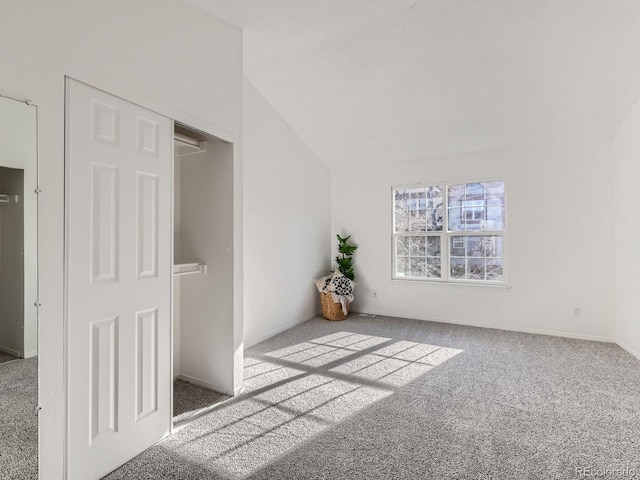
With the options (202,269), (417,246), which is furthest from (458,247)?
(202,269)

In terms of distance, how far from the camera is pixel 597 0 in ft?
7.32

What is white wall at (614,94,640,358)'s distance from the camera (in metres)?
3.19

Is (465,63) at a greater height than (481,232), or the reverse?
(465,63)

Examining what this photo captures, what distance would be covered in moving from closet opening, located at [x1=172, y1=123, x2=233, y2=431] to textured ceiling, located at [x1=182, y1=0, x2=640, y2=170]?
3.46 ft

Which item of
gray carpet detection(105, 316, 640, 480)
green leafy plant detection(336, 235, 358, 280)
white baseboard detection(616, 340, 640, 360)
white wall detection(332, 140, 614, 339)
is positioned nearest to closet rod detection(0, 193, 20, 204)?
gray carpet detection(105, 316, 640, 480)

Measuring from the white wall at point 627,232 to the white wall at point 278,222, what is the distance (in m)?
3.63

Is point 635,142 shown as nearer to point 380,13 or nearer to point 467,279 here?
point 467,279

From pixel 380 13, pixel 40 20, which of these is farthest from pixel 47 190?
pixel 380 13

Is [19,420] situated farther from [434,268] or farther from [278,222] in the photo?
[434,268]

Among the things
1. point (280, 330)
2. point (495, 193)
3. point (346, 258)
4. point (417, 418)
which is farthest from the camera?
point (346, 258)

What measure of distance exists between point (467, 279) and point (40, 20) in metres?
4.76

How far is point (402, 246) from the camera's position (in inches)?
196

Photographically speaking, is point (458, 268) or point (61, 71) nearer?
point (61, 71)

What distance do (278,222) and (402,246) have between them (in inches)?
78.9
